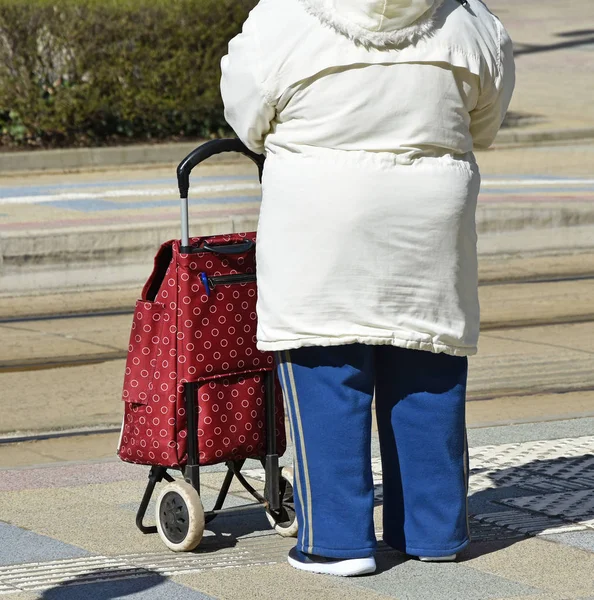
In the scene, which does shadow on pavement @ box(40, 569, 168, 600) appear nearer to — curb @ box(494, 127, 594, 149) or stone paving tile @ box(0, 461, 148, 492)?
stone paving tile @ box(0, 461, 148, 492)

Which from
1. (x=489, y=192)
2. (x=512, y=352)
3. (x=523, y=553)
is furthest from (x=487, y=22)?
(x=489, y=192)

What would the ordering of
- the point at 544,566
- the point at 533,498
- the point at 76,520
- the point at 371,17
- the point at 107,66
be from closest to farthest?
the point at 371,17 → the point at 544,566 → the point at 76,520 → the point at 533,498 → the point at 107,66

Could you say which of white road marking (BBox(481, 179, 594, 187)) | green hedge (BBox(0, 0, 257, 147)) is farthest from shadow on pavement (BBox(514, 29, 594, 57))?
white road marking (BBox(481, 179, 594, 187))

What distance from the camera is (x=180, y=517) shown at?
4.55 m

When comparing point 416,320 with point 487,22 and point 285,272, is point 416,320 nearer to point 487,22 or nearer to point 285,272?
point 285,272

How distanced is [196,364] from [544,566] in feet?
4.10

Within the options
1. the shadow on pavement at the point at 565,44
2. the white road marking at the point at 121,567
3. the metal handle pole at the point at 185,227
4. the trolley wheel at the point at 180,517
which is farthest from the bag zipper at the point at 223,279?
the shadow on pavement at the point at 565,44

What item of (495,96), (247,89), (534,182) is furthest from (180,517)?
(534,182)

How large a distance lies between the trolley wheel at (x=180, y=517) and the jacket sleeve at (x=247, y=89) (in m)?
1.14

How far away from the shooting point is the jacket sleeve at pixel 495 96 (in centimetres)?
427

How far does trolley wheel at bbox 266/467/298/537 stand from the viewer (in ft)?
15.4

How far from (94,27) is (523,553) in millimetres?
15632

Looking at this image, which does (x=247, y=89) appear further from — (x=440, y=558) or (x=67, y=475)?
(x=67, y=475)

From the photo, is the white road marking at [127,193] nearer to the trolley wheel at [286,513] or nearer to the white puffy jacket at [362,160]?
the trolley wheel at [286,513]
